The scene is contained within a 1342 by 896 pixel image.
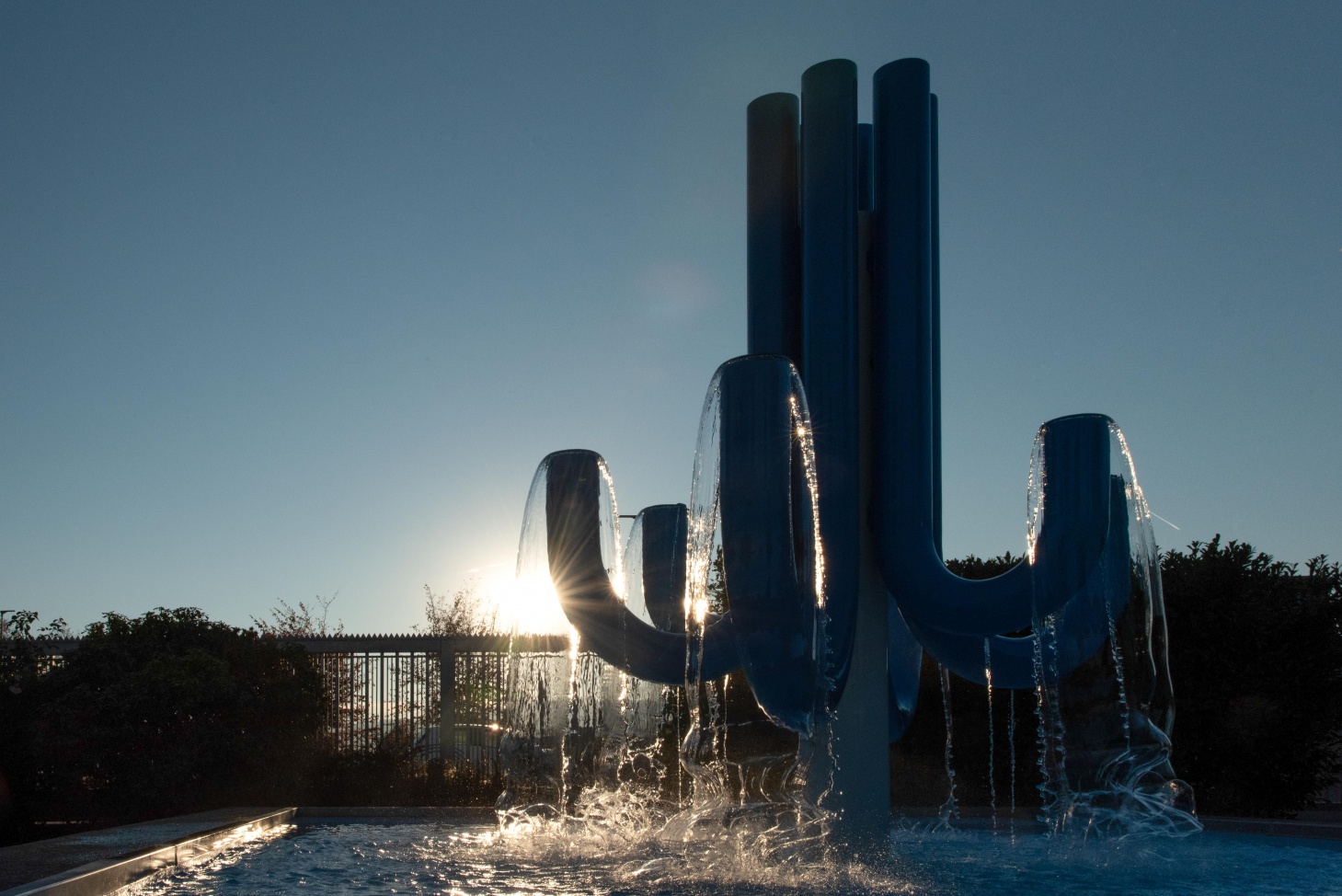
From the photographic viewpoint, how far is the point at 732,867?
627 cm

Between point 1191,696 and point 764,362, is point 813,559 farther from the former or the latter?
point 1191,696

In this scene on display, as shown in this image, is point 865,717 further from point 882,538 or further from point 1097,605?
point 1097,605

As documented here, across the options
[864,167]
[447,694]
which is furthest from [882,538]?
[447,694]

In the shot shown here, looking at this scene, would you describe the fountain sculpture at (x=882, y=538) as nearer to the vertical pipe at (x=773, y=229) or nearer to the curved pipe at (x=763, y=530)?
the vertical pipe at (x=773, y=229)

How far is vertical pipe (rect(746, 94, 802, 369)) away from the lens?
765 cm

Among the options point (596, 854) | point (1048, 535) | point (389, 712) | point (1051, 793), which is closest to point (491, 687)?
point (389, 712)

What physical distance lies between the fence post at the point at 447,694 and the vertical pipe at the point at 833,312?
9.72m

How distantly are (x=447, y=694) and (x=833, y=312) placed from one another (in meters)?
10.3

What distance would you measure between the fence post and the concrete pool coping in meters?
4.37

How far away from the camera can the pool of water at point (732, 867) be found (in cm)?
596

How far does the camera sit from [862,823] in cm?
674

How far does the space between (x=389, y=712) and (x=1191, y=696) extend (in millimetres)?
10016

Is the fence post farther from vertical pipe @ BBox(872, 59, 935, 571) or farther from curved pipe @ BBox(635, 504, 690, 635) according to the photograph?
vertical pipe @ BBox(872, 59, 935, 571)

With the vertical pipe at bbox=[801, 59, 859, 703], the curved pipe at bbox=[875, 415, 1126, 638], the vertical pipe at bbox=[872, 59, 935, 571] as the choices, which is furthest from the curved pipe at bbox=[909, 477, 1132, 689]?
the vertical pipe at bbox=[801, 59, 859, 703]
